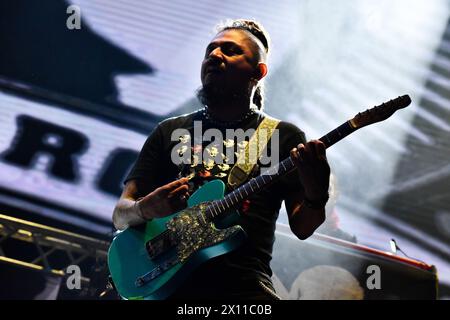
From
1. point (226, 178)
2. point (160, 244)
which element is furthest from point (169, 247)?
point (226, 178)

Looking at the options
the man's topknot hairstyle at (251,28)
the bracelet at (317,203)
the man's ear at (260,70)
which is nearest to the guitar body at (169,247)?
the bracelet at (317,203)

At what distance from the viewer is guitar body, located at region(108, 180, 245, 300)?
2217 millimetres

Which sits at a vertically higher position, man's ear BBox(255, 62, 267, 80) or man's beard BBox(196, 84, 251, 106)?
man's ear BBox(255, 62, 267, 80)

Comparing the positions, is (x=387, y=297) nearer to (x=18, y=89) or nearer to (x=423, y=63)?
(x=423, y=63)

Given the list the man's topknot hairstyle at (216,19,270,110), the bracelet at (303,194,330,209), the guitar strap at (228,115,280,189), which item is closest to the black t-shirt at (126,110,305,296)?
the guitar strap at (228,115,280,189)

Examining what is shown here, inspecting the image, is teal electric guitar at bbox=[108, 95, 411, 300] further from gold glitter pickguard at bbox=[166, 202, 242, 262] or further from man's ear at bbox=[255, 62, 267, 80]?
man's ear at bbox=[255, 62, 267, 80]

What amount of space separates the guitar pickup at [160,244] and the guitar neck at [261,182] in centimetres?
20

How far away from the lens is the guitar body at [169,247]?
222 centimetres

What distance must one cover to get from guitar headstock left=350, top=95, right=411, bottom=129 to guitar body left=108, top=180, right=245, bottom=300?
2.14 feet

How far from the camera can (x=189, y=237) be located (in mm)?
2287

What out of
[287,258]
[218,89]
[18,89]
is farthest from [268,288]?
[18,89]

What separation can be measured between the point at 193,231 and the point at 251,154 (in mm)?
485

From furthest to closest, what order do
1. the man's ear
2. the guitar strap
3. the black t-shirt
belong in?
the man's ear
the guitar strap
the black t-shirt

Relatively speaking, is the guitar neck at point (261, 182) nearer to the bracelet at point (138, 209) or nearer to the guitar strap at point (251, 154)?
the guitar strap at point (251, 154)
